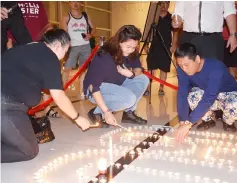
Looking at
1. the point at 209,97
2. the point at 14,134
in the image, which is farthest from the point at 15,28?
the point at 209,97

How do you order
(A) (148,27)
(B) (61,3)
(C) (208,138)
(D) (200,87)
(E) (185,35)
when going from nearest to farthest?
(C) (208,138), (D) (200,87), (E) (185,35), (A) (148,27), (B) (61,3)

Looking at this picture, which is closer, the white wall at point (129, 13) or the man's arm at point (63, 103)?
the man's arm at point (63, 103)

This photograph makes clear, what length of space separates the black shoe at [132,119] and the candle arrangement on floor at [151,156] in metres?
0.21

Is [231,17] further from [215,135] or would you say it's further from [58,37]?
[58,37]

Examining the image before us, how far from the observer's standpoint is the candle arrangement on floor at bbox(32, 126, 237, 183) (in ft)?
5.90

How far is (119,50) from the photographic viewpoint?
105 inches

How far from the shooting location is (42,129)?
7.97 ft

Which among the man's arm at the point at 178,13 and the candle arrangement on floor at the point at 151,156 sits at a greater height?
the man's arm at the point at 178,13

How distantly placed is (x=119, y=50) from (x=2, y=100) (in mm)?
1056

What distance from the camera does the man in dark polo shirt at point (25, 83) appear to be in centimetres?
195

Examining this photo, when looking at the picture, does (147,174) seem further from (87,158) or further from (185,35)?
(185,35)

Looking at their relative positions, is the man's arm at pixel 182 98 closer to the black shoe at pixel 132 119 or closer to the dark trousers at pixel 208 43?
the dark trousers at pixel 208 43

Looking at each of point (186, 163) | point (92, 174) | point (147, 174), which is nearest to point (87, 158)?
point (92, 174)

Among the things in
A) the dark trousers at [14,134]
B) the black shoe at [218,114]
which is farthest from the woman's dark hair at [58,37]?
the black shoe at [218,114]
